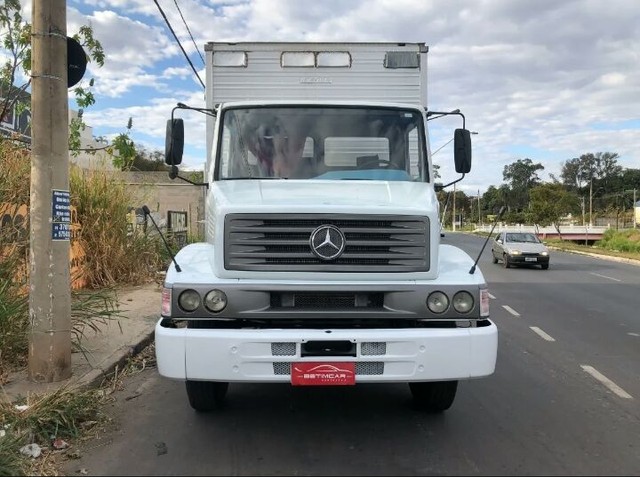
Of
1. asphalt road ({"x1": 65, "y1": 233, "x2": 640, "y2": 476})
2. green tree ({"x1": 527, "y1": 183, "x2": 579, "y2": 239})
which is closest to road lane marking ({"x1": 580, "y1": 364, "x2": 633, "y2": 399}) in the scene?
asphalt road ({"x1": 65, "y1": 233, "x2": 640, "y2": 476})

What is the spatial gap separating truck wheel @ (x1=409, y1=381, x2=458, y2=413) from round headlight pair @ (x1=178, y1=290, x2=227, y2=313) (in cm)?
190

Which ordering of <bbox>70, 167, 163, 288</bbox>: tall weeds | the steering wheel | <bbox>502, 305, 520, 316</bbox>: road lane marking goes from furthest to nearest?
1. <bbox>70, 167, 163, 288</bbox>: tall weeds
2. <bbox>502, 305, 520, 316</bbox>: road lane marking
3. the steering wheel

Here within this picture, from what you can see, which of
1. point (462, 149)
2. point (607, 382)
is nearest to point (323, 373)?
point (462, 149)

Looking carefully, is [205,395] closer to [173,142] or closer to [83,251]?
[173,142]

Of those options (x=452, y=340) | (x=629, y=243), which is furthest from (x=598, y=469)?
(x=629, y=243)

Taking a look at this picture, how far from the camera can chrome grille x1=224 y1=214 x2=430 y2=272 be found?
4344 millimetres

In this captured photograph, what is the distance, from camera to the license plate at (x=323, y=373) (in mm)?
4055

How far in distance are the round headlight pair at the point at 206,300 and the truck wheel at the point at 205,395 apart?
0.85 meters

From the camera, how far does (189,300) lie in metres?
4.20

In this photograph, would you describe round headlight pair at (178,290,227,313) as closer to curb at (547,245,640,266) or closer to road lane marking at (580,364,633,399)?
road lane marking at (580,364,633,399)

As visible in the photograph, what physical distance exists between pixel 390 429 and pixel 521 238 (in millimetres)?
19842

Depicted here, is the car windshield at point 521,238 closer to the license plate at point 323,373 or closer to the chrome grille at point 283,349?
the license plate at point 323,373

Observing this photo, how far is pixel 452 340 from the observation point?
13.5ft

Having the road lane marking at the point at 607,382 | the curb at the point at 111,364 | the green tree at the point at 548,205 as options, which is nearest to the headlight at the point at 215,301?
the curb at the point at 111,364
